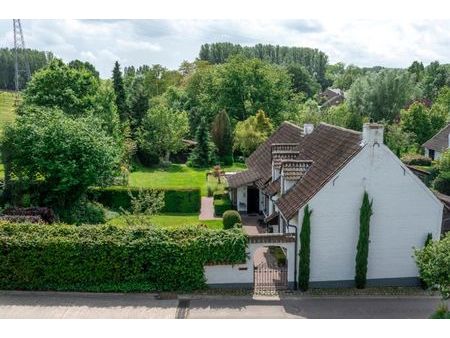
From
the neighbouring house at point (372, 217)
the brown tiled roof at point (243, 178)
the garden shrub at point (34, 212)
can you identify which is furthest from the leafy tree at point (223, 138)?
the neighbouring house at point (372, 217)

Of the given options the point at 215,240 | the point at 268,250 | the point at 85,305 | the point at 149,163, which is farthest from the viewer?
the point at 149,163

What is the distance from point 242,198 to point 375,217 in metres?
15.8

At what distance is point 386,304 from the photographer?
889 inches

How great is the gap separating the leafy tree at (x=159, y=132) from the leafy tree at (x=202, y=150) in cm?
235

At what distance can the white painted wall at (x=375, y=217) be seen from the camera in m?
24.0

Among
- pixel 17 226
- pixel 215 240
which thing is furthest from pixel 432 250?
pixel 17 226

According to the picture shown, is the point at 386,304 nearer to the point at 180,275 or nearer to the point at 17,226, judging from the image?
the point at 180,275

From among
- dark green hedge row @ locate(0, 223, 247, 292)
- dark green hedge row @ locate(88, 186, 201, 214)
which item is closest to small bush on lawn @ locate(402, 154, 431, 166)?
dark green hedge row @ locate(88, 186, 201, 214)

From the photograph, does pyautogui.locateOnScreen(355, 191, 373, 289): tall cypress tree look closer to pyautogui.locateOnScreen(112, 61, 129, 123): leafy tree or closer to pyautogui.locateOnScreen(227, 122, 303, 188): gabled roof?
pyautogui.locateOnScreen(227, 122, 303, 188): gabled roof

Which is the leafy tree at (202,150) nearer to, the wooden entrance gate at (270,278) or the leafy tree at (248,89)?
the leafy tree at (248,89)

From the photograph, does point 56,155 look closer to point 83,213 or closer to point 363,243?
point 83,213

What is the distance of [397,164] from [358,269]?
5.47 meters

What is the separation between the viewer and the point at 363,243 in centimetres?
2388

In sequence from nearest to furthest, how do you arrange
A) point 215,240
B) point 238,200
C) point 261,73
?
1. point 215,240
2. point 238,200
3. point 261,73
